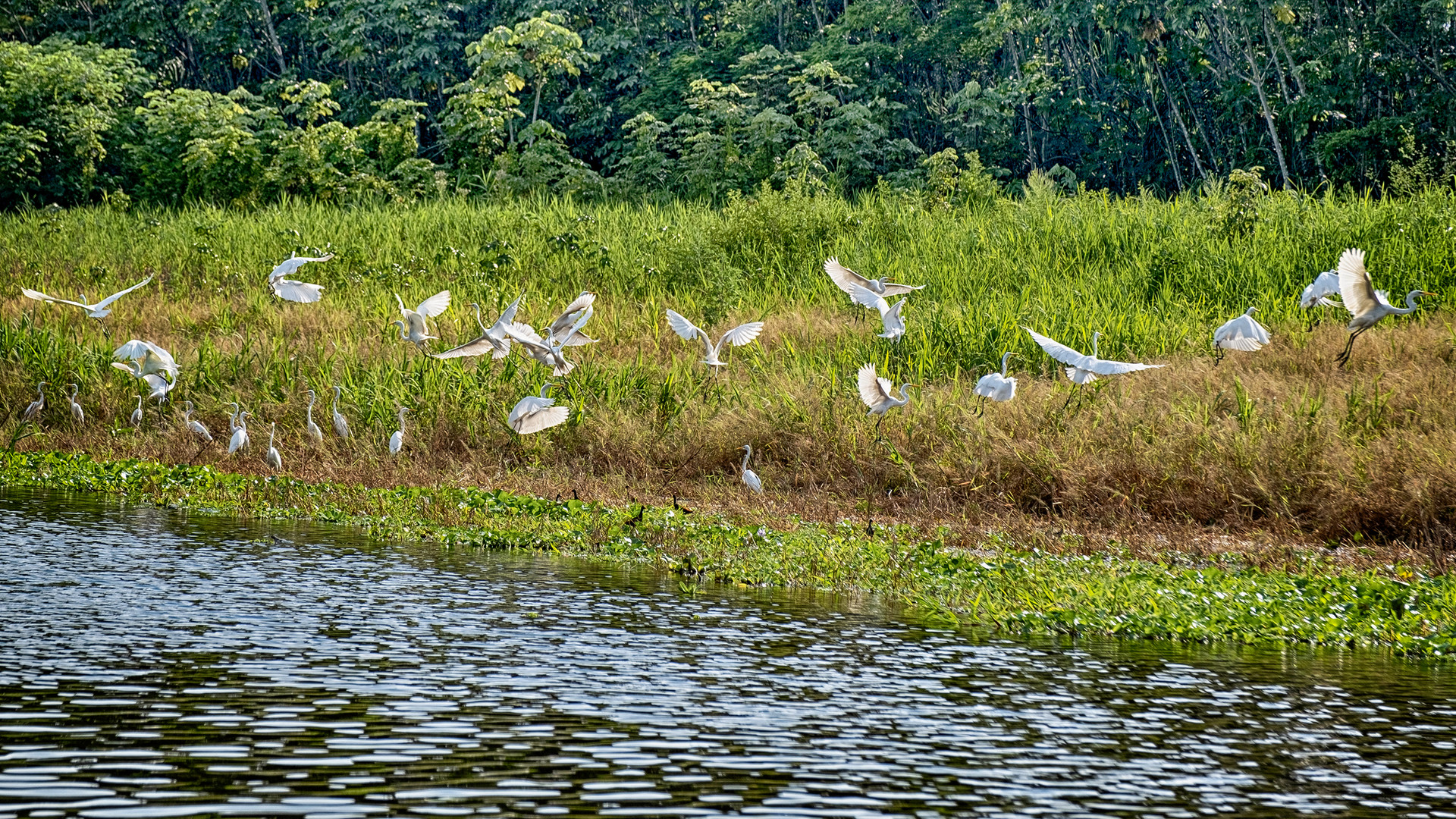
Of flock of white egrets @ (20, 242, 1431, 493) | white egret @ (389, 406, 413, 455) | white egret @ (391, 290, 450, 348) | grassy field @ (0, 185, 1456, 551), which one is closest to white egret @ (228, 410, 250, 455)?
flock of white egrets @ (20, 242, 1431, 493)

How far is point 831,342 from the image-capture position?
13.0m

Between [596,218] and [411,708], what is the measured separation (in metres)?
14.2

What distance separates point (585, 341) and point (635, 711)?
23.0 feet

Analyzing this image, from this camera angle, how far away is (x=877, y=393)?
10.0 meters

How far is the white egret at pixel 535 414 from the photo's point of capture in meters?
10.4

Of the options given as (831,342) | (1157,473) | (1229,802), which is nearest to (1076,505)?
(1157,473)

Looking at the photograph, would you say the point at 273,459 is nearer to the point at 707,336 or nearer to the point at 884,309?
the point at 707,336

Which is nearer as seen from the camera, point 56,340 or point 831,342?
point 831,342

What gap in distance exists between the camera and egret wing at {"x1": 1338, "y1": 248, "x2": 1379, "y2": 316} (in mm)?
9508

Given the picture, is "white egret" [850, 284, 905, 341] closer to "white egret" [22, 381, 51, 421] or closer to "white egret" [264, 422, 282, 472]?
"white egret" [264, 422, 282, 472]

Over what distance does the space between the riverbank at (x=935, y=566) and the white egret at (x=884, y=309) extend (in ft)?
8.72

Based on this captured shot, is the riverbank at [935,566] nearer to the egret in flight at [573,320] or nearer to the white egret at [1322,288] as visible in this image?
the egret in flight at [573,320]

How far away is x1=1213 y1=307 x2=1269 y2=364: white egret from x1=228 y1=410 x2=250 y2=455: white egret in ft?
24.7

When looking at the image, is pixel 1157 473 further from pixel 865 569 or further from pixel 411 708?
pixel 411 708
